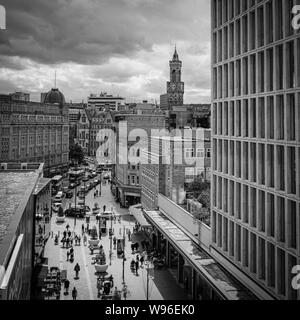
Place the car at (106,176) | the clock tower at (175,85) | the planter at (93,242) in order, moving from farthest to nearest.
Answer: the clock tower at (175,85), the car at (106,176), the planter at (93,242)

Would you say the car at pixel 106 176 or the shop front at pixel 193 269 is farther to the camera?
the car at pixel 106 176

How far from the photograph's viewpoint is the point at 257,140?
1938 cm

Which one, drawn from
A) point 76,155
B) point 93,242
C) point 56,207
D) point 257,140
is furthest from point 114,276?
point 76,155

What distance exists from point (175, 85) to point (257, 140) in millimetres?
130528

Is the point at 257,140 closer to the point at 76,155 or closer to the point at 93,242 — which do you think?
the point at 93,242

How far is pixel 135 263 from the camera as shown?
30.0 metres

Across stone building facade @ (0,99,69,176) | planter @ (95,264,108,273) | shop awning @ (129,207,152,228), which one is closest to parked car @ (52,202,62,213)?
stone building facade @ (0,99,69,176)

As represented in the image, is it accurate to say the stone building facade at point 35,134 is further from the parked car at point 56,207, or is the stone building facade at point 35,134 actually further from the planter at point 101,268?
the planter at point 101,268

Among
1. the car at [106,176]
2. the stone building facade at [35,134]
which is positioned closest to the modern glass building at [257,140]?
the stone building facade at [35,134]

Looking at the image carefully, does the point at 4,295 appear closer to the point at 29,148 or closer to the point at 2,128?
the point at 2,128

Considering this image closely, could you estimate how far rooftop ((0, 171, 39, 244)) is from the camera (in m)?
16.0

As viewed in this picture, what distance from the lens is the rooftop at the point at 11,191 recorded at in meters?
16.0

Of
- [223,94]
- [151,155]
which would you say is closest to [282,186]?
[223,94]

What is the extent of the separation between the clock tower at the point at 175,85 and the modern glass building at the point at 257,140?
121162 millimetres
